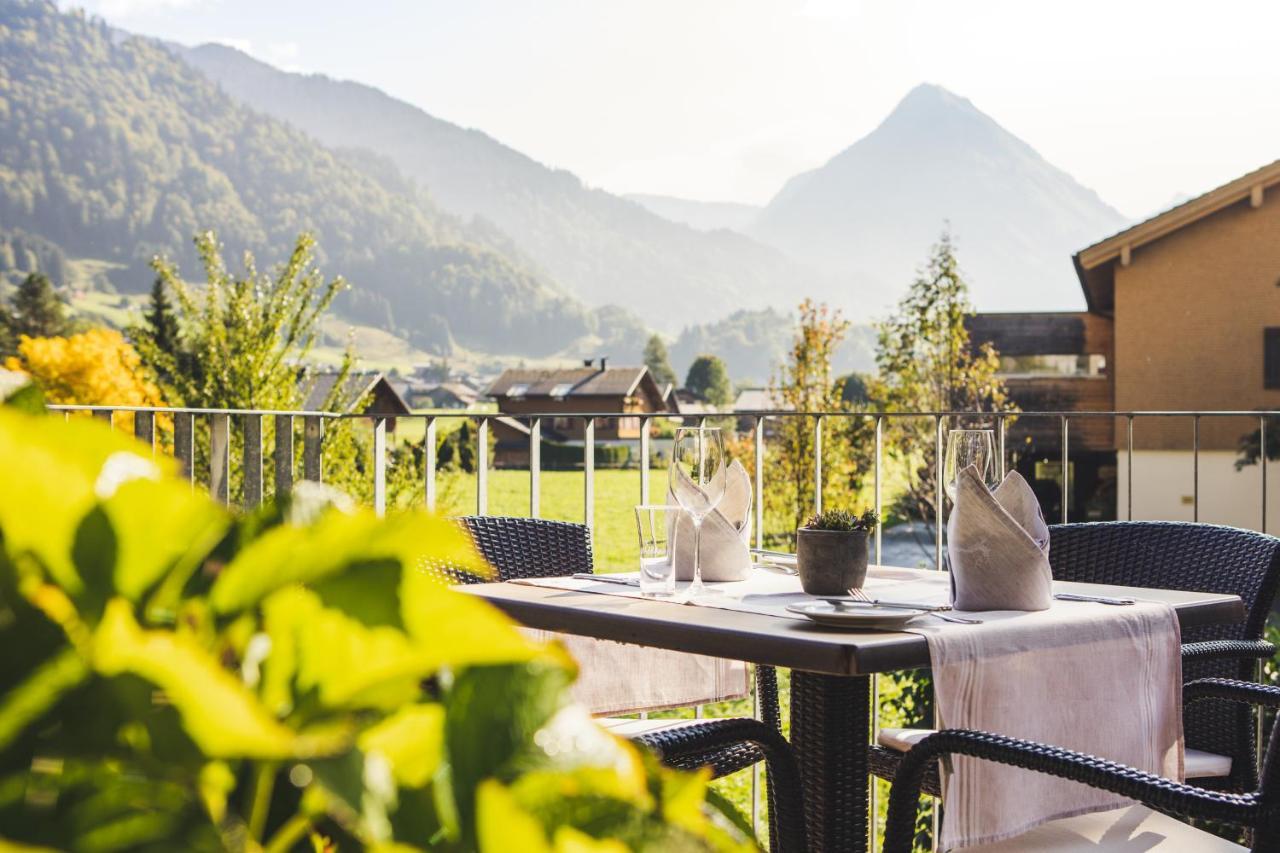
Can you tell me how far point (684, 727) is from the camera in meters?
1.83

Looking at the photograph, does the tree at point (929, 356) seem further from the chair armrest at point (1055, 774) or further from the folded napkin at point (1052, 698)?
the chair armrest at point (1055, 774)

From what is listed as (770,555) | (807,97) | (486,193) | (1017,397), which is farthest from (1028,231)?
(770,555)

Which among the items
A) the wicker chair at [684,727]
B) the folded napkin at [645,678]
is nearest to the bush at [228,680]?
the wicker chair at [684,727]

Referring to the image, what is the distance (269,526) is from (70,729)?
0.07 meters

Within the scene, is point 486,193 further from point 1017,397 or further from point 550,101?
point 1017,397

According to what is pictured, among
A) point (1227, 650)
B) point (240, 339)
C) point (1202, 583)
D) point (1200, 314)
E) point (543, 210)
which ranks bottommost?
point (1227, 650)

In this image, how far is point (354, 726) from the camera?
253mm

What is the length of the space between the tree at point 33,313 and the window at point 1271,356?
121ft

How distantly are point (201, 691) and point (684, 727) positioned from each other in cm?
168

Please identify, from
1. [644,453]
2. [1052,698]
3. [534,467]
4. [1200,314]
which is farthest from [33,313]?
[1052,698]

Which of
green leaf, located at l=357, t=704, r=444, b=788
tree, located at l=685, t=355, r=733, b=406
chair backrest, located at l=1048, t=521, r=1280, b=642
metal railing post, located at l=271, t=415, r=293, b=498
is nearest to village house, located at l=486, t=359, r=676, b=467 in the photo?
tree, located at l=685, t=355, r=733, b=406

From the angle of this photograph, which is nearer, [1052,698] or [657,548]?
[1052,698]

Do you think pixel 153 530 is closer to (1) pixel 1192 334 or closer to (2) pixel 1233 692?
(2) pixel 1233 692

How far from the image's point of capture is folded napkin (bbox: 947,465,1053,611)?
1.90 meters
